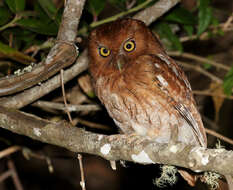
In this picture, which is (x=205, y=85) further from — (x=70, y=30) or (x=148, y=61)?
(x=70, y=30)

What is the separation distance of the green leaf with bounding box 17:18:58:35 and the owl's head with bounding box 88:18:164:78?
0.29m

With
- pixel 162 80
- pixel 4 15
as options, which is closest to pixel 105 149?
pixel 162 80

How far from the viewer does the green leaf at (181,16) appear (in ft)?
10.2

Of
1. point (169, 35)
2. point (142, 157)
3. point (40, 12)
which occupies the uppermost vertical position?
point (40, 12)

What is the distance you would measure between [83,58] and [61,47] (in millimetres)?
693

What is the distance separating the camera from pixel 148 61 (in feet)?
8.40

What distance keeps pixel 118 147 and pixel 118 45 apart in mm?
842

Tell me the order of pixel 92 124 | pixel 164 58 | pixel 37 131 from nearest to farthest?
pixel 37 131 → pixel 164 58 → pixel 92 124

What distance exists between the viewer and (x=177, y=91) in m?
2.58

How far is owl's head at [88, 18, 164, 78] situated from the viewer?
2584 millimetres

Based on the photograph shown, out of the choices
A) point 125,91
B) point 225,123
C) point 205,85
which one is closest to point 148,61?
point 125,91

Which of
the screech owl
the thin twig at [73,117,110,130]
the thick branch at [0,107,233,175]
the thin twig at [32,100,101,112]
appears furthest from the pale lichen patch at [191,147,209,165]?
the thin twig at [73,117,110,130]

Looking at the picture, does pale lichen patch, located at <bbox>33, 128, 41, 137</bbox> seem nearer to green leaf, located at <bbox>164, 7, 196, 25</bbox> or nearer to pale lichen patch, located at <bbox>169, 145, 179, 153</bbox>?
pale lichen patch, located at <bbox>169, 145, 179, 153</bbox>

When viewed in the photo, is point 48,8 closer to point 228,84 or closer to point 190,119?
point 190,119
